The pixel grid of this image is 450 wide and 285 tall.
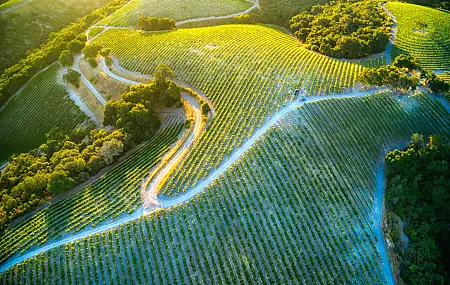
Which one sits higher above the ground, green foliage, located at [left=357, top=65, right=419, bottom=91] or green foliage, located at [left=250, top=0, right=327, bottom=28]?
green foliage, located at [left=250, top=0, right=327, bottom=28]

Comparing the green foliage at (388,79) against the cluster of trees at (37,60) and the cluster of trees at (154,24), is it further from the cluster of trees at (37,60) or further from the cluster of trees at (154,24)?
the cluster of trees at (37,60)

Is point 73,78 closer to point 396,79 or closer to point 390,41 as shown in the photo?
point 396,79

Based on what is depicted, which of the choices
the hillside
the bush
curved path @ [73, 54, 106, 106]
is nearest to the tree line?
the hillside

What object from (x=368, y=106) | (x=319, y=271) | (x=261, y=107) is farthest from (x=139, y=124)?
(x=368, y=106)

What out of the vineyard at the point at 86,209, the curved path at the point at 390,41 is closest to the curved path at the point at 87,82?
the vineyard at the point at 86,209

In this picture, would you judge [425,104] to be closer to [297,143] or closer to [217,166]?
[297,143]

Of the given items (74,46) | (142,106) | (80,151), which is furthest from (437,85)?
(74,46)

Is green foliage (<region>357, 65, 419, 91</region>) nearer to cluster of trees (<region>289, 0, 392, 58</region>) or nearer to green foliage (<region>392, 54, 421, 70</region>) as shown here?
green foliage (<region>392, 54, 421, 70</region>)
